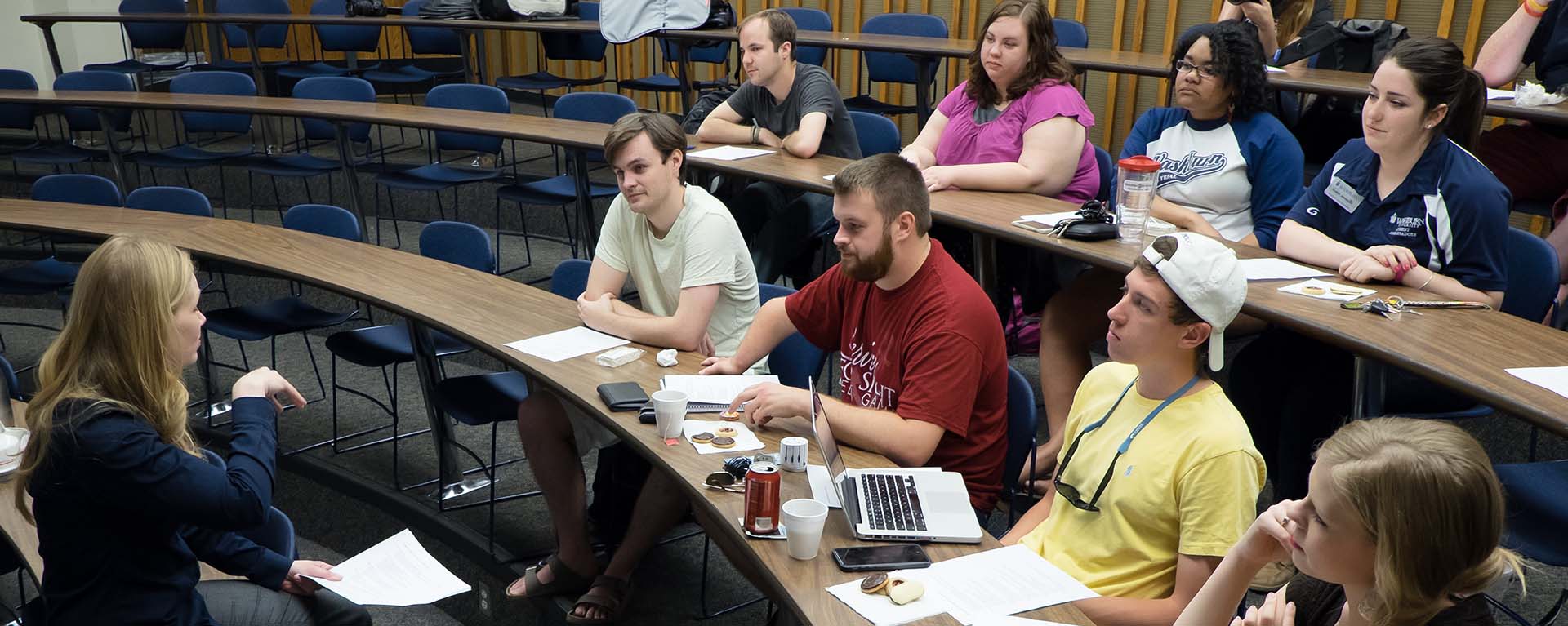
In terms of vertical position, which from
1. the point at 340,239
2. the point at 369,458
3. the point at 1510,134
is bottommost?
the point at 369,458

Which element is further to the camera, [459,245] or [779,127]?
[779,127]

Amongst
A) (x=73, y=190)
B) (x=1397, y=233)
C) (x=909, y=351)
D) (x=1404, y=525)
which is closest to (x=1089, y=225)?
(x=1397, y=233)

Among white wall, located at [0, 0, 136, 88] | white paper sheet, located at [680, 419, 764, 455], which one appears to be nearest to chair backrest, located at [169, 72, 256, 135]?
white wall, located at [0, 0, 136, 88]

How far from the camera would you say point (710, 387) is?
Answer: 2.61 metres

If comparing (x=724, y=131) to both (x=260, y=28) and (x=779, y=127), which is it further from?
(x=260, y=28)

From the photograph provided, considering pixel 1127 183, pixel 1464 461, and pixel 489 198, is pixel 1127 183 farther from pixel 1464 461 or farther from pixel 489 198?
pixel 489 198

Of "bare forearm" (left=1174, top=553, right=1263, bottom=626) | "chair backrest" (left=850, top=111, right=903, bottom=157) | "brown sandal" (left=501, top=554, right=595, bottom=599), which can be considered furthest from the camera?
"chair backrest" (left=850, top=111, right=903, bottom=157)

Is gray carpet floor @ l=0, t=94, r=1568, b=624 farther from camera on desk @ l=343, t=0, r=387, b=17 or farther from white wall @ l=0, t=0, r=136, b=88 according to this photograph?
white wall @ l=0, t=0, r=136, b=88

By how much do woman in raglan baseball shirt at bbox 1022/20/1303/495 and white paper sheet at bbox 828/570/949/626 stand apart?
1.71 m

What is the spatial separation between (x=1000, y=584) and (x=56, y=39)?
31.4ft

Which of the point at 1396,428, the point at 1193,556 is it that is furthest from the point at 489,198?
the point at 1396,428

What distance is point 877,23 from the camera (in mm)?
6516

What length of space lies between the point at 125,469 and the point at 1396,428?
181 centimetres

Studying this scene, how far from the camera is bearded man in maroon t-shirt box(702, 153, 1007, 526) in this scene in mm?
2281
